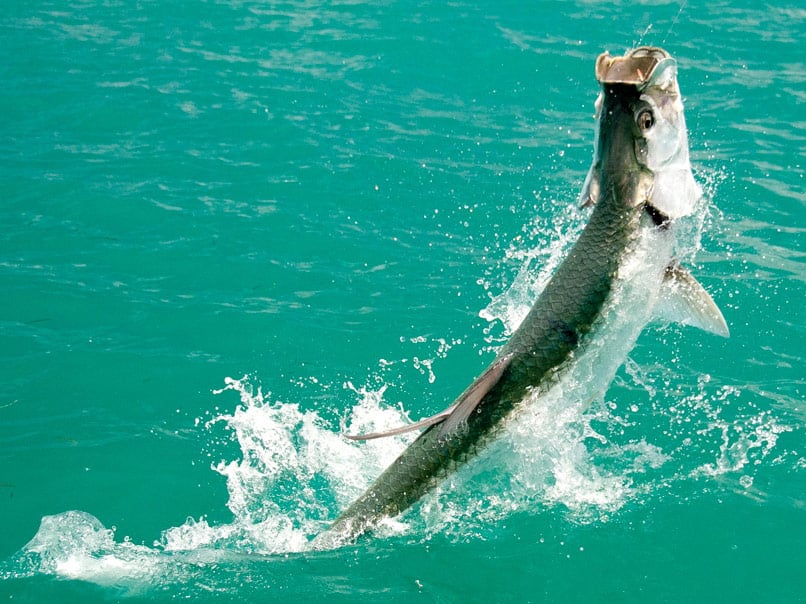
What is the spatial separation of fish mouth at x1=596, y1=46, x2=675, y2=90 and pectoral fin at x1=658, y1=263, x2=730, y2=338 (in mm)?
973

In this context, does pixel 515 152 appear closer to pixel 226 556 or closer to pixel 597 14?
pixel 597 14

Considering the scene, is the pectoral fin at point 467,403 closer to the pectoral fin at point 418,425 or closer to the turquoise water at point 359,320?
the pectoral fin at point 418,425

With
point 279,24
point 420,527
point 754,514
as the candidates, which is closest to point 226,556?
point 420,527

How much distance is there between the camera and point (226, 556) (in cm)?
524

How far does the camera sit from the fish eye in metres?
4.26

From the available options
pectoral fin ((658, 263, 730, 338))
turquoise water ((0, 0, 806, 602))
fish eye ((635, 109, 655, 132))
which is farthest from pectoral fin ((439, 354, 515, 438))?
fish eye ((635, 109, 655, 132))

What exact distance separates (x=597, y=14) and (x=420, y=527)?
1143cm

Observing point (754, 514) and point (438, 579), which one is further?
point (754, 514)

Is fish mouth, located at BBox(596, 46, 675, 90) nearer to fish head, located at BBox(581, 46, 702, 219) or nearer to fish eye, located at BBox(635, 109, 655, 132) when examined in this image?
fish head, located at BBox(581, 46, 702, 219)

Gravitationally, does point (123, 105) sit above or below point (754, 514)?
above

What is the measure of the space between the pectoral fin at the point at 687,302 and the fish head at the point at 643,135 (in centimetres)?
37

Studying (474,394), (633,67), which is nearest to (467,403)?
(474,394)

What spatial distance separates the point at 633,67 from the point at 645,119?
0.23m

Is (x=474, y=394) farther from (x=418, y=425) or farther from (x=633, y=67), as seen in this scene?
(x=633, y=67)
